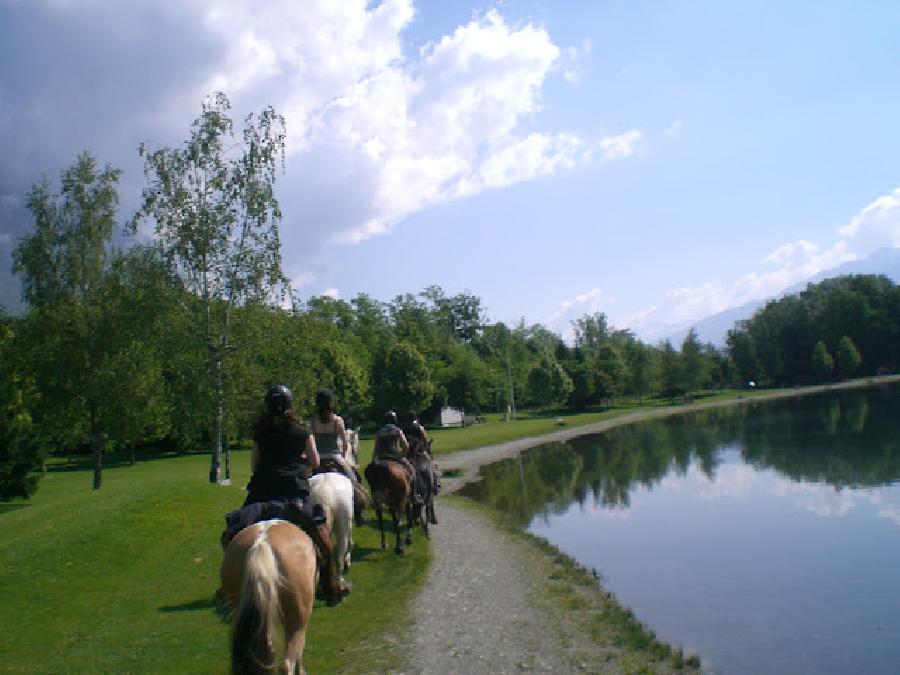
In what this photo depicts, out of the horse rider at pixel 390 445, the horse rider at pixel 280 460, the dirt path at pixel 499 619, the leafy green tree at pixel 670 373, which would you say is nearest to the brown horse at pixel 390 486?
the horse rider at pixel 390 445

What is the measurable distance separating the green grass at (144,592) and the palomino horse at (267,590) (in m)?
2.72

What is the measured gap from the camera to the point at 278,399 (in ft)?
23.8

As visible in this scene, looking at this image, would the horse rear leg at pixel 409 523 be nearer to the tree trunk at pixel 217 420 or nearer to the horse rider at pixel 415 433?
the horse rider at pixel 415 433

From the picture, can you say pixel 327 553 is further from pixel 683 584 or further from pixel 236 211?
pixel 236 211

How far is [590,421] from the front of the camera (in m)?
74.7

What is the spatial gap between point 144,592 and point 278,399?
7.16m

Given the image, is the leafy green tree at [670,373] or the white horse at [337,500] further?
the leafy green tree at [670,373]

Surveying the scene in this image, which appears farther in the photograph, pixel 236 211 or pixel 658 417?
pixel 658 417

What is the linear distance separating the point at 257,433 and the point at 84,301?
2510 cm

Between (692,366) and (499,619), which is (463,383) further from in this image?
(499,619)

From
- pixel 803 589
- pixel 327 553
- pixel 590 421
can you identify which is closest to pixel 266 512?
pixel 327 553

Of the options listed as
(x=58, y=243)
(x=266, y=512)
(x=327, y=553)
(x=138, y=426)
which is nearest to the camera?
(x=266, y=512)

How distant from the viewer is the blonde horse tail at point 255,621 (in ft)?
17.4

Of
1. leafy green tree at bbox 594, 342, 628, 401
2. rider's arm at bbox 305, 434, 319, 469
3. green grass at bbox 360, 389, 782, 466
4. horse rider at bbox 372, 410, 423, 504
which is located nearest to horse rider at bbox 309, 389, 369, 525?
horse rider at bbox 372, 410, 423, 504
